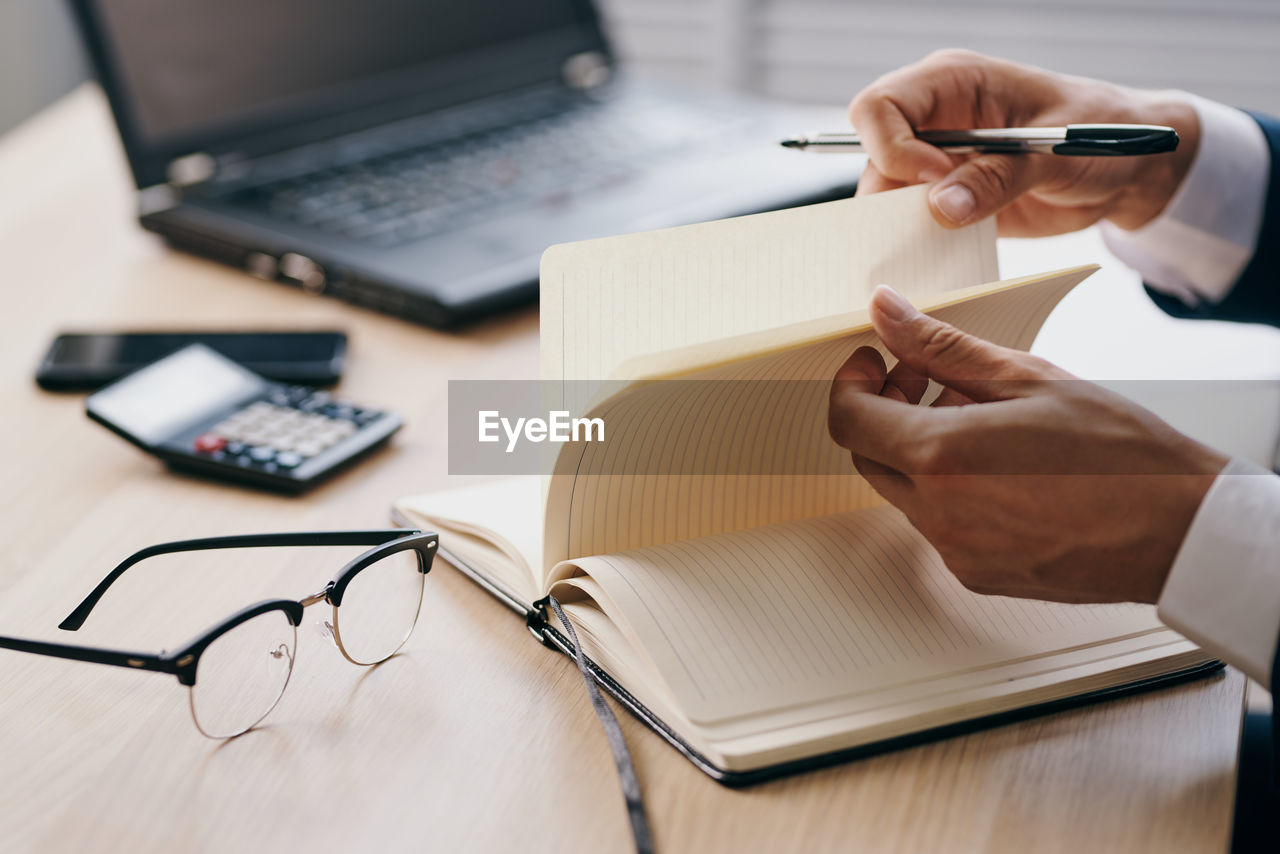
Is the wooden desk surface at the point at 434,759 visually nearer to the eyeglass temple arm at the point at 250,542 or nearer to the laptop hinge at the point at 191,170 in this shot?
the eyeglass temple arm at the point at 250,542

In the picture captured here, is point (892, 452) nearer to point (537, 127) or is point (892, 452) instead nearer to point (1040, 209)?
point (1040, 209)

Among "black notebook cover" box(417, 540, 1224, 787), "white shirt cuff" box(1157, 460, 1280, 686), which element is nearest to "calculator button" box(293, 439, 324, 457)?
"black notebook cover" box(417, 540, 1224, 787)

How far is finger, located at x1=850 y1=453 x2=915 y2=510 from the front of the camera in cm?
50

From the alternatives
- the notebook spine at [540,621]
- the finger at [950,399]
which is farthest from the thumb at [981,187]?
the notebook spine at [540,621]

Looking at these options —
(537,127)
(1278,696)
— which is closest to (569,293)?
(1278,696)

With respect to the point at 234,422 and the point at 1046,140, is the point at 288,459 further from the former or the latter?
the point at 1046,140

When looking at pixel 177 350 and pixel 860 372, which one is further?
pixel 177 350

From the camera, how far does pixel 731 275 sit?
1.73 feet

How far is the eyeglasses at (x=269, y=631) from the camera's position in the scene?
458mm

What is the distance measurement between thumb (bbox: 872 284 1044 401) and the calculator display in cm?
46

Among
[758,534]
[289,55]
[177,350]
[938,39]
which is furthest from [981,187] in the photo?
[938,39]

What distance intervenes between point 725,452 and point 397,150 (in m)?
0.67

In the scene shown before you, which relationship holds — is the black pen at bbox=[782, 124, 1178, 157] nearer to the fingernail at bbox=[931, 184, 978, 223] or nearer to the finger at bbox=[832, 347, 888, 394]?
the fingernail at bbox=[931, 184, 978, 223]

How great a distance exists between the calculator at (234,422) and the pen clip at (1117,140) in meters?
0.47
